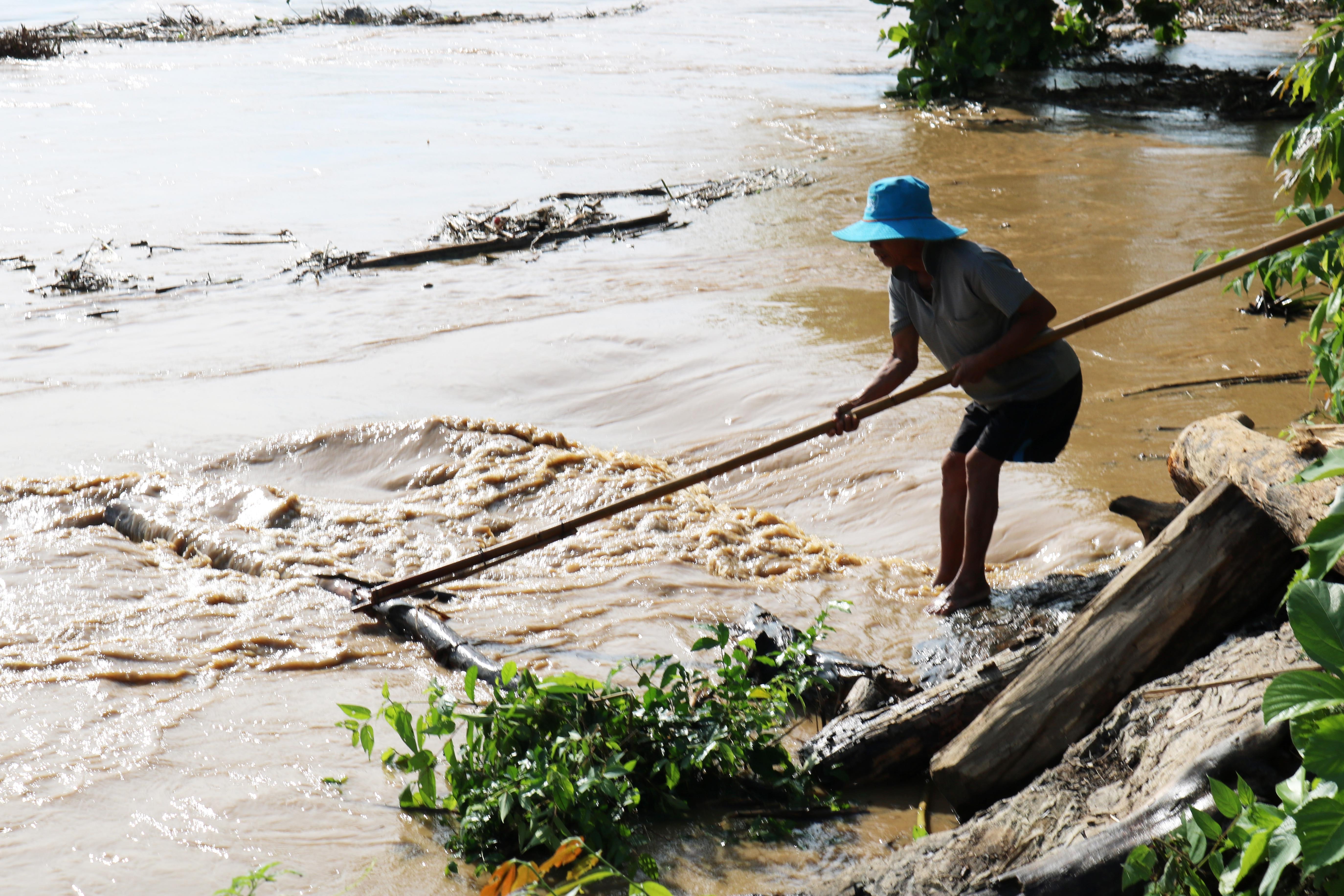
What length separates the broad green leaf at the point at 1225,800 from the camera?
6.03 feet

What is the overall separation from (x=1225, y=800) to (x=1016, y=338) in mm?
2161

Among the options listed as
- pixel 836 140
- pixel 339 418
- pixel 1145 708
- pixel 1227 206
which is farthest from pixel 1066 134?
pixel 1145 708

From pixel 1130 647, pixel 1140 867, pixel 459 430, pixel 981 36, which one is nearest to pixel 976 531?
pixel 1130 647

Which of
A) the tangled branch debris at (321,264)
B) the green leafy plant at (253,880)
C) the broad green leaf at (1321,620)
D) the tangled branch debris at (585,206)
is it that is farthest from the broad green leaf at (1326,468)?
the tangled branch debris at (585,206)

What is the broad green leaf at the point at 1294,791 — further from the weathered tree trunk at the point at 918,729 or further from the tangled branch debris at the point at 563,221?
the tangled branch debris at the point at 563,221

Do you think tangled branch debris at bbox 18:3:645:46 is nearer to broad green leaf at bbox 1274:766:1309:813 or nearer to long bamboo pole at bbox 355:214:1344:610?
long bamboo pole at bbox 355:214:1344:610

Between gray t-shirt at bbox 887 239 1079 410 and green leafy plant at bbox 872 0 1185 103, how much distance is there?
39.4 feet

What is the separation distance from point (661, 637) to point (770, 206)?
7.73 metres

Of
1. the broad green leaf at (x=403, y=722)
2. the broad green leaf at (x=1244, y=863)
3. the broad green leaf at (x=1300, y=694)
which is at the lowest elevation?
the broad green leaf at (x=403, y=722)

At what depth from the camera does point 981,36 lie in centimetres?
1506

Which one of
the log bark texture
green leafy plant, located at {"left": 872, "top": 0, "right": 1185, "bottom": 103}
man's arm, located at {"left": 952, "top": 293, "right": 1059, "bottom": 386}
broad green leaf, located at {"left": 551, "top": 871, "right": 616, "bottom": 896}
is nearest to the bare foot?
man's arm, located at {"left": 952, "top": 293, "right": 1059, "bottom": 386}

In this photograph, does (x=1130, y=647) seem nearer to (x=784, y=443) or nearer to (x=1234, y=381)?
(x=784, y=443)

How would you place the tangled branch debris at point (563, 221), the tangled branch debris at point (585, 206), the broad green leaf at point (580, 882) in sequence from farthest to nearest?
the tangled branch debris at point (585, 206), the tangled branch debris at point (563, 221), the broad green leaf at point (580, 882)

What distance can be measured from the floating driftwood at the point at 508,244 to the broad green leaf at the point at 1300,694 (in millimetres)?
8885
